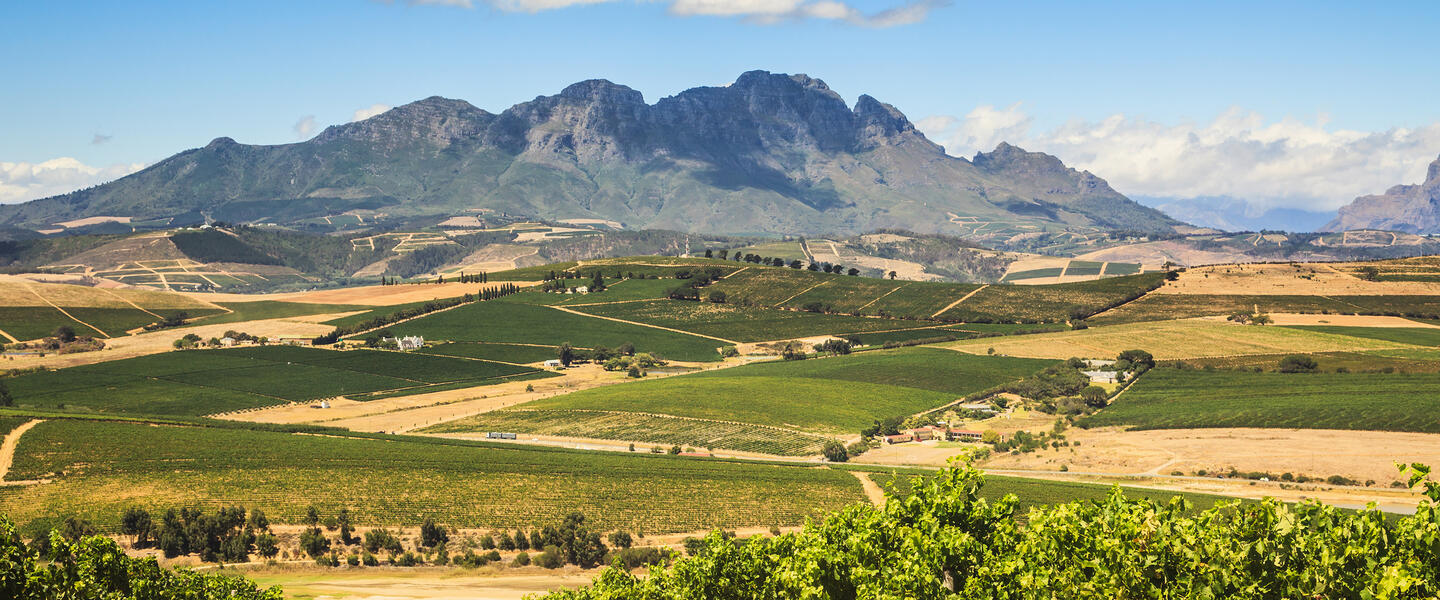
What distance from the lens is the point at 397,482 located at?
99250mm

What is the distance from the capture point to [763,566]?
4125cm

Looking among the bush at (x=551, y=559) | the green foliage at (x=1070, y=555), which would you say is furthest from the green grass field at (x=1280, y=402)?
the green foliage at (x=1070, y=555)

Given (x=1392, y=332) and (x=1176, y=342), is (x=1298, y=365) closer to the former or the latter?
(x=1176, y=342)

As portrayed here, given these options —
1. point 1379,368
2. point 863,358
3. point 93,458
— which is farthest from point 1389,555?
point 863,358

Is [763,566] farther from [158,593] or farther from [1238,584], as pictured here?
[158,593]

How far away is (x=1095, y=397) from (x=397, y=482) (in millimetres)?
95230

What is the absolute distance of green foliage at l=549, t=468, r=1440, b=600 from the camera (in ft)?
94.4

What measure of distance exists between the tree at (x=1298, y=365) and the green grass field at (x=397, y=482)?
87.9m

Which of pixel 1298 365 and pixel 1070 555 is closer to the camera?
pixel 1070 555

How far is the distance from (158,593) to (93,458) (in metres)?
74.8

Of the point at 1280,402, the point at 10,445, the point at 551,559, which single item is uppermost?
the point at 10,445

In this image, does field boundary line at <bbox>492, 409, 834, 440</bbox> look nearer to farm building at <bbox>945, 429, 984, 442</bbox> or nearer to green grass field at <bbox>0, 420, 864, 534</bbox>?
farm building at <bbox>945, 429, 984, 442</bbox>

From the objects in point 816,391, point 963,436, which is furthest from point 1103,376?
point 816,391

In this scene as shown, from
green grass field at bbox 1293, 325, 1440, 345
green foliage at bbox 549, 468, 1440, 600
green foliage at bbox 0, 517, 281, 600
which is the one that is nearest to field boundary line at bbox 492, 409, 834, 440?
green foliage at bbox 549, 468, 1440, 600
